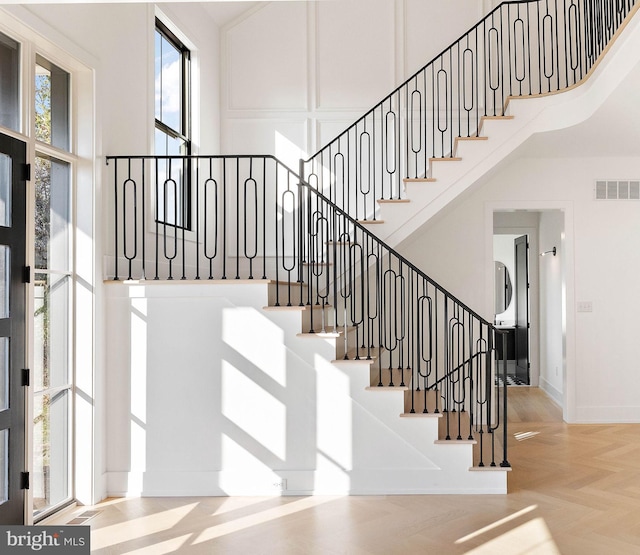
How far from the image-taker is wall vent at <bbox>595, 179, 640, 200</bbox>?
6586mm

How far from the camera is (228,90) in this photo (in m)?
6.82

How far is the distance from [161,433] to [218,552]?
1180mm

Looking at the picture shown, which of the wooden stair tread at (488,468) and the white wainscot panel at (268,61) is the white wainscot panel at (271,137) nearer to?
the white wainscot panel at (268,61)

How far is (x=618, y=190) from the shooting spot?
21.6ft

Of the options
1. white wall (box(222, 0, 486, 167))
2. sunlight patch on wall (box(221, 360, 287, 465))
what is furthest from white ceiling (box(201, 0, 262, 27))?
sunlight patch on wall (box(221, 360, 287, 465))

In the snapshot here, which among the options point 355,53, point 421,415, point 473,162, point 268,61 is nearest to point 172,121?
point 268,61

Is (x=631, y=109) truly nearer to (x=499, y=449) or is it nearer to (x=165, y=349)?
(x=499, y=449)

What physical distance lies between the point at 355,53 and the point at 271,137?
1.35m

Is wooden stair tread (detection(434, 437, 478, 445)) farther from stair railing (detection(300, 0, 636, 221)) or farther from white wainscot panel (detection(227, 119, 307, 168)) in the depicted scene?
white wainscot panel (detection(227, 119, 307, 168))

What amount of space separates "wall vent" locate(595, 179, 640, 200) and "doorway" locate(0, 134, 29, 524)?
572cm

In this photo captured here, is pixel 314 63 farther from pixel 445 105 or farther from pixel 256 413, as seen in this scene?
pixel 256 413

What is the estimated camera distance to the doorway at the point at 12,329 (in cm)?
340

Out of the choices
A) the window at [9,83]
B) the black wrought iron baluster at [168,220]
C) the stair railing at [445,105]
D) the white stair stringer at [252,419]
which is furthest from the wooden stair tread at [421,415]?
the window at [9,83]

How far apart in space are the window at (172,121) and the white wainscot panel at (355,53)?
1.59 metres
